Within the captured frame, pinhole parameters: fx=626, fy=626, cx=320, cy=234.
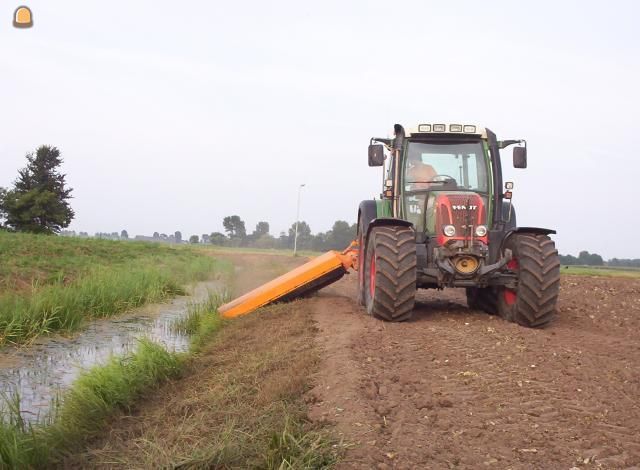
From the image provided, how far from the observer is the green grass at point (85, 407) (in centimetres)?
391

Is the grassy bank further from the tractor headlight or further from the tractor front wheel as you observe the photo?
the tractor headlight

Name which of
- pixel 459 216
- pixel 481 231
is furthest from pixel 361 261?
pixel 481 231

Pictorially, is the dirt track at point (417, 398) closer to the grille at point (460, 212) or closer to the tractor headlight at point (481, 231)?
the tractor headlight at point (481, 231)

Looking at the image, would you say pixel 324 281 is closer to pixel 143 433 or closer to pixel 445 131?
pixel 445 131

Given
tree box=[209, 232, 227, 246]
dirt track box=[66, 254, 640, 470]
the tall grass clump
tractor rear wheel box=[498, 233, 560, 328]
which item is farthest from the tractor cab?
tree box=[209, 232, 227, 246]

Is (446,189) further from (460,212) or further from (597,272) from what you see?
(597,272)

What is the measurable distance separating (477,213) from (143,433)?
4.57m

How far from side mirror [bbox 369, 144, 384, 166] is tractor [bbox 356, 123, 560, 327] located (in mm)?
13

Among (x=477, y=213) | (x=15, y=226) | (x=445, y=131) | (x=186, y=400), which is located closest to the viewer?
(x=186, y=400)

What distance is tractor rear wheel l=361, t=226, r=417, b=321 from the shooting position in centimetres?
673

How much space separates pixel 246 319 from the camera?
8.34m

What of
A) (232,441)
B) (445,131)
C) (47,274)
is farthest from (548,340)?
(47,274)

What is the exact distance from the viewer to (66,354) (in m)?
7.38

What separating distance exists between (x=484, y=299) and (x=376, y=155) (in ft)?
8.09
